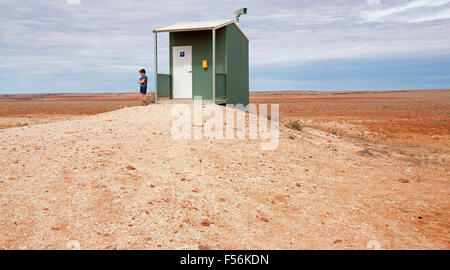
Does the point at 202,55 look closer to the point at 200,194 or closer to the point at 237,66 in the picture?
the point at 237,66

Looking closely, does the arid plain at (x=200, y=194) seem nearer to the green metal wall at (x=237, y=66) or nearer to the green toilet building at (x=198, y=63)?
the green toilet building at (x=198, y=63)

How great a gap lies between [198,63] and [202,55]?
1.22 feet

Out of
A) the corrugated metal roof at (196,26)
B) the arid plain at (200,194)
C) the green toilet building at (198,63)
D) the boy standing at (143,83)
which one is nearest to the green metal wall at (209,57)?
the green toilet building at (198,63)

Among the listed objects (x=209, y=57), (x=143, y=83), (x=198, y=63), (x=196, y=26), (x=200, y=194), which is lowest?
(x=200, y=194)

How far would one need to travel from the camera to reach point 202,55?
1563 centimetres

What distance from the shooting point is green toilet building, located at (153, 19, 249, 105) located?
15352mm

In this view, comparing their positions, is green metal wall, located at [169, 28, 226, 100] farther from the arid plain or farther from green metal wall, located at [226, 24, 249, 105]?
the arid plain

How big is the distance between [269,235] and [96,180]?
3443 millimetres

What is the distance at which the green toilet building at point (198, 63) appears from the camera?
15.4 metres

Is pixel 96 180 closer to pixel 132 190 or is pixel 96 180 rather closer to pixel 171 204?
pixel 132 190

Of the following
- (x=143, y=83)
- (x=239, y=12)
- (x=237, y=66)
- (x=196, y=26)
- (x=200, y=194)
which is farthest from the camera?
(x=239, y=12)

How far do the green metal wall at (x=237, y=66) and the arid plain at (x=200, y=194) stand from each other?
5413mm

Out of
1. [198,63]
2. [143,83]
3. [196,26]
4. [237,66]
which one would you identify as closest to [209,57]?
[198,63]
